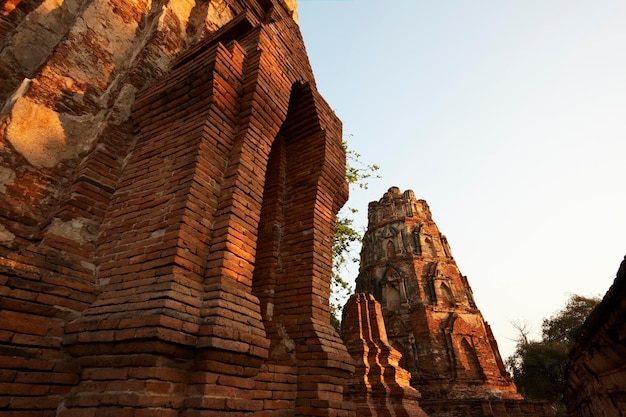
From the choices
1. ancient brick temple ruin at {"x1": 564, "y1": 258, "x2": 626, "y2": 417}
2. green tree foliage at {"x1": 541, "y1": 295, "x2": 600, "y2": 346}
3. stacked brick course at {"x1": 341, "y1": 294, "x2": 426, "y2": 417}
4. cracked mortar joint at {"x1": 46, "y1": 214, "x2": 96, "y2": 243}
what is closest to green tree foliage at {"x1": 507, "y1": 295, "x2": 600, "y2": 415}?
green tree foliage at {"x1": 541, "y1": 295, "x2": 600, "y2": 346}

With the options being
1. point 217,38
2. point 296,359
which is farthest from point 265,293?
point 217,38

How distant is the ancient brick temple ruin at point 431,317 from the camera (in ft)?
69.1

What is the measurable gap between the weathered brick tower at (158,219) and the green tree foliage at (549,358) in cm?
2640

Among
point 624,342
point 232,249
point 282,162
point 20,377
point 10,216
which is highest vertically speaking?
point 282,162

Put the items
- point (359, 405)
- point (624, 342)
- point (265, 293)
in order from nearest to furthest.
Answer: point (624, 342)
point (265, 293)
point (359, 405)

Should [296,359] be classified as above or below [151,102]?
below

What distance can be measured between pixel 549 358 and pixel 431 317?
9.20 metres

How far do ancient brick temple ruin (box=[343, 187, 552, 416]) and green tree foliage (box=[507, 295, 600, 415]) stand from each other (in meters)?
3.78

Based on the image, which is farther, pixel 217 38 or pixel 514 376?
pixel 514 376

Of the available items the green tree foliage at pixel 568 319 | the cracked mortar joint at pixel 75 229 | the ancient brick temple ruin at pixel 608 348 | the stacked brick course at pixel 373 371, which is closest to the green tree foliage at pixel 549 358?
the green tree foliage at pixel 568 319

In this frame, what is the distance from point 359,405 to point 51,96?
8802mm

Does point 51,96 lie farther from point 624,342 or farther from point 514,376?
point 514,376

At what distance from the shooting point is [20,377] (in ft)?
7.09

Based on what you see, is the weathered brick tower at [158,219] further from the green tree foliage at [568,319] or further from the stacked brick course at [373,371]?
the green tree foliage at [568,319]
